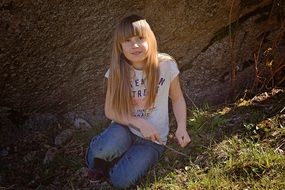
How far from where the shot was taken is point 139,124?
136 inches

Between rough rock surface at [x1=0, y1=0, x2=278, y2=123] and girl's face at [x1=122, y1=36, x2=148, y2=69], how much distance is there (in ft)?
2.13

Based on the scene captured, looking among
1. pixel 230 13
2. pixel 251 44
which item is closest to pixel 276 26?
pixel 251 44

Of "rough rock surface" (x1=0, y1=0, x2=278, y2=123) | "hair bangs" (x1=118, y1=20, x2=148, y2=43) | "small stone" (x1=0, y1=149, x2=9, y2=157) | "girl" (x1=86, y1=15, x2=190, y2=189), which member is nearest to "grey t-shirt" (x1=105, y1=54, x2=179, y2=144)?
"girl" (x1=86, y1=15, x2=190, y2=189)

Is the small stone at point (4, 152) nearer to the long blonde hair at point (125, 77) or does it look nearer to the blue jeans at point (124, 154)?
the blue jeans at point (124, 154)

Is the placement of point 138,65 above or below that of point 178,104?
above

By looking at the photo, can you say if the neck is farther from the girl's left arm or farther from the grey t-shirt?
the girl's left arm

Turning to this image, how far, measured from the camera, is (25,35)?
12.5 feet

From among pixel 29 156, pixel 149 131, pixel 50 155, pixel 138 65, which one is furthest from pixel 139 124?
pixel 29 156

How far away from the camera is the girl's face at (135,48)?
3.38 meters

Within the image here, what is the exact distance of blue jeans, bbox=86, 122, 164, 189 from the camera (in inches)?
137

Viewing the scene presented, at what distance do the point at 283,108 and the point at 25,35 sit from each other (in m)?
2.14

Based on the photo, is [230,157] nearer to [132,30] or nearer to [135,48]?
[135,48]

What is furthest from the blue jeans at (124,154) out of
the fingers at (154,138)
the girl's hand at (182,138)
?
the girl's hand at (182,138)

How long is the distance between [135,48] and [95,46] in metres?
0.78
